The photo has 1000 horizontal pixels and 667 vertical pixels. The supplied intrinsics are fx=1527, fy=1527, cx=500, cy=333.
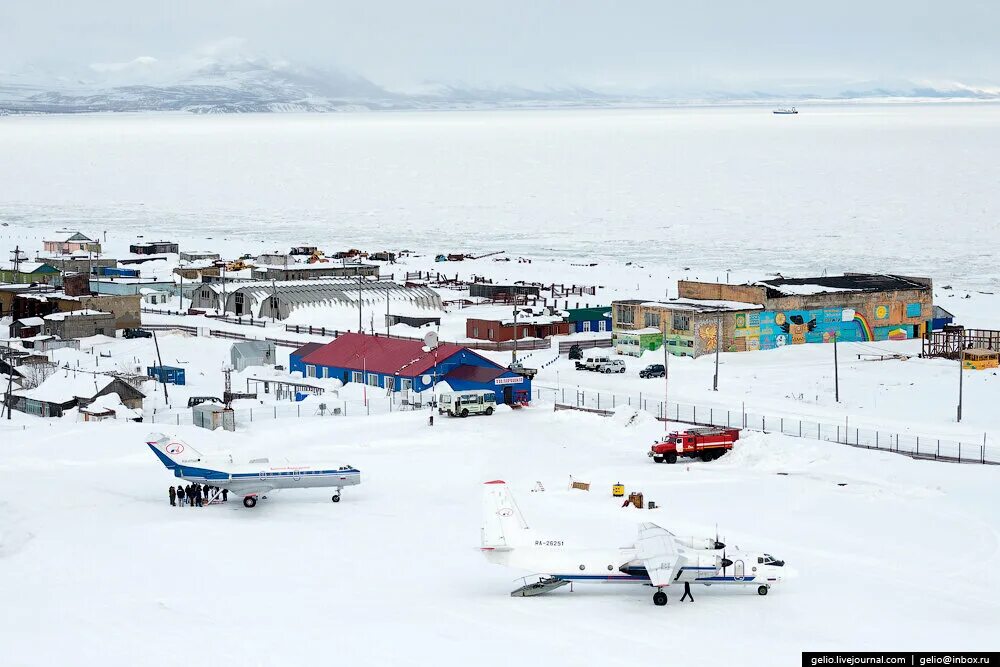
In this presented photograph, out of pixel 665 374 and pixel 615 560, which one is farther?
pixel 665 374

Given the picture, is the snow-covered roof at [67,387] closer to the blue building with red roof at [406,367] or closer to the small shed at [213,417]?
the small shed at [213,417]

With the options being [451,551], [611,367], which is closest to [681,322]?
[611,367]

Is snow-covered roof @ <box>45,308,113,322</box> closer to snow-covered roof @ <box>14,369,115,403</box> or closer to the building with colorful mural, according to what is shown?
snow-covered roof @ <box>14,369,115,403</box>

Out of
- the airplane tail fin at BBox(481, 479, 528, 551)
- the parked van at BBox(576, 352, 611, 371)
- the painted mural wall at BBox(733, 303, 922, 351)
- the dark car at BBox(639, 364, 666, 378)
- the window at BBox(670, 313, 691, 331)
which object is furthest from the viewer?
the painted mural wall at BBox(733, 303, 922, 351)

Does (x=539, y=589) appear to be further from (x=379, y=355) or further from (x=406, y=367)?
(x=379, y=355)

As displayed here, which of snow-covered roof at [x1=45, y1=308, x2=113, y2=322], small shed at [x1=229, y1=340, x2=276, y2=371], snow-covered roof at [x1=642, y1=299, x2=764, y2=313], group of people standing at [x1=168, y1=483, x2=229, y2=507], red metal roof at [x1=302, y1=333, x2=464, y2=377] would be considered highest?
snow-covered roof at [x1=642, y1=299, x2=764, y2=313]

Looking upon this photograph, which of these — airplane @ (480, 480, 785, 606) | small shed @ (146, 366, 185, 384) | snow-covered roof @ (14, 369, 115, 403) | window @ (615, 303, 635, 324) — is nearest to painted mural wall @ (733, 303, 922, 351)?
window @ (615, 303, 635, 324)

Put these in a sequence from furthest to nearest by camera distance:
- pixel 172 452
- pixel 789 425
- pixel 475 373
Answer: pixel 475 373
pixel 789 425
pixel 172 452

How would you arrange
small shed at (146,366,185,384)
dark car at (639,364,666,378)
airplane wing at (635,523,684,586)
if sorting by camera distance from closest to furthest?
airplane wing at (635,523,684,586) < small shed at (146,366,185,384) < dark car at (639,364,666,378)
